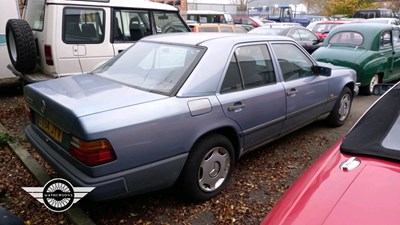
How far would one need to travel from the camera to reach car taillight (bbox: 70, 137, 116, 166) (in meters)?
2.37

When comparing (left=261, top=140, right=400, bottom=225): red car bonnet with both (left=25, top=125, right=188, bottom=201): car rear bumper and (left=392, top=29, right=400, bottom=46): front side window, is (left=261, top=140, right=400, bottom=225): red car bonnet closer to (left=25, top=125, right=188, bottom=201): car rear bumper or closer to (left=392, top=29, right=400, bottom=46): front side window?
(left=25, top=125, right=188, bottom=201): car rear bumper

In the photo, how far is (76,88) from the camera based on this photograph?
3074mm

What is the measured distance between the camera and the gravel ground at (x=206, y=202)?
2.99 metres

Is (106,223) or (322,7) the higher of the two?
(322,7)

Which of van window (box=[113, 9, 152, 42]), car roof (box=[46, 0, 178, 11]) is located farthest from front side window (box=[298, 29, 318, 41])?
van window (box=[113, 9, 152, 42])

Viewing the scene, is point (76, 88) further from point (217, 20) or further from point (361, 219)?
point (217, 20)

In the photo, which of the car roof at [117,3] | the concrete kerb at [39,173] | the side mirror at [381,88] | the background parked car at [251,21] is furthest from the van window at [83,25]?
the background parked car at [251,21]

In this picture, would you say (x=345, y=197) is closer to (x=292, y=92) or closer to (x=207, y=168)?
Answer: (x=207, y=168)

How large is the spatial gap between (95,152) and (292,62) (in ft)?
9.05

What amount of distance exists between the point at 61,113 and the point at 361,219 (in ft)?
7.02

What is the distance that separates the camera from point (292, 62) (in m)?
4.17

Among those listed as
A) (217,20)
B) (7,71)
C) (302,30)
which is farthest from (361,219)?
(217,20)

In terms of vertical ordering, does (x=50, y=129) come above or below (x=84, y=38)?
below

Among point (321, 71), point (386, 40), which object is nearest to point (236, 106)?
point (321, 71)
